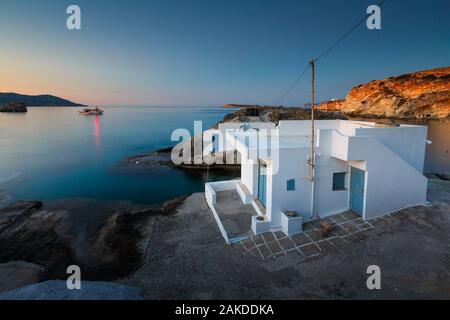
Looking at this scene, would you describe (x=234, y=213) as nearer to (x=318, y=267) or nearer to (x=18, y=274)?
(x=318, y=267)

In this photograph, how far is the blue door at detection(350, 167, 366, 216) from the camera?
10078 millimetres

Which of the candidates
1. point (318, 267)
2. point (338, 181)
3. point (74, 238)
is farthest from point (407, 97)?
point (74, 238)

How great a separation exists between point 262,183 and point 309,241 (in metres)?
3.24

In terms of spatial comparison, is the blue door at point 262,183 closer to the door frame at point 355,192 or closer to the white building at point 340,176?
the white building at point 340,176

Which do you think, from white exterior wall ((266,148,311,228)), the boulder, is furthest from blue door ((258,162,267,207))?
the boulder

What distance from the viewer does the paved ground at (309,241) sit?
8.65 metres

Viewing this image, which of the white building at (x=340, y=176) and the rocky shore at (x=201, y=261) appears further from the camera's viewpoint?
the white building at (x=340, y=176)

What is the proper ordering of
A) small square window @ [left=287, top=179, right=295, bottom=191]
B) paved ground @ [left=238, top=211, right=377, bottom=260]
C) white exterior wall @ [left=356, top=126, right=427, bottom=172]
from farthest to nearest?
white exterior wall @ [left=356, top=126, right=427, bottom=172] < small square window @ [left=287, top=179, right=295, bottom=191] < paved ground @ [left=238, top=211, right=377, bottom=260]

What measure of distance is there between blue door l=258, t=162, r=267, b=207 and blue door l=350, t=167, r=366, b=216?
11.5 ft

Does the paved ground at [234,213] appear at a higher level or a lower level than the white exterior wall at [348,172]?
lower

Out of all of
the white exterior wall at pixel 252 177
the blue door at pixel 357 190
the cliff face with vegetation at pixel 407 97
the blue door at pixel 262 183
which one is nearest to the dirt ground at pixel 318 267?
the blue door at pixel 357 190

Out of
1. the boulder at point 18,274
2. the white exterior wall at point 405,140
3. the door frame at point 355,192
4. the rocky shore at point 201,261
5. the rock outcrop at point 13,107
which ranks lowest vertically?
the boulder at point 18,274

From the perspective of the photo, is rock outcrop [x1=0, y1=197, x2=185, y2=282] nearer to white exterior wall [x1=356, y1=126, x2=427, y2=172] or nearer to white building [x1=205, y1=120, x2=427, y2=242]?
white building [x1=205, y1=120, x2=427, y2=242]

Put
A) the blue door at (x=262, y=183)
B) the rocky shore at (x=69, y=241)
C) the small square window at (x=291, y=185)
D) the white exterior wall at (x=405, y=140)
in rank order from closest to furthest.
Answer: the rocky shore at (x=69, y=241) → the small square window at (x=291, y=185) → the white exterior wall at (x=405, y=140) → the blue door at (x=262, y=183)
